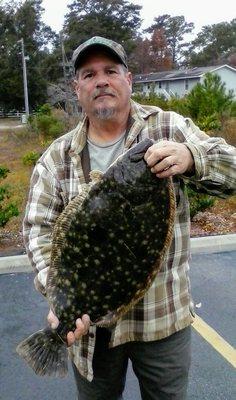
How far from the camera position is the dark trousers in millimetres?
2424

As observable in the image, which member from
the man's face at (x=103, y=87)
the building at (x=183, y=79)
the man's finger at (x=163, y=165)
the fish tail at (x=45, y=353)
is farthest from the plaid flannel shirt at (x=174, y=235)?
the building at (x=183, y=79)

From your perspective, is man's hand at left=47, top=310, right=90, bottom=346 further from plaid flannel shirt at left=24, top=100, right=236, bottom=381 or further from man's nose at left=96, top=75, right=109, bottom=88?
man's nose at left=96, top=75, right=109, bottom=88

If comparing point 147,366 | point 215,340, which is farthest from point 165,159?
point 215,340

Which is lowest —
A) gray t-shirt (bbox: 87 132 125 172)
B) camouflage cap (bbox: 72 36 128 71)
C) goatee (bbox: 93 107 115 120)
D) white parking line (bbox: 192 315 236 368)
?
white parking line (bbox: 192 315 236 368)

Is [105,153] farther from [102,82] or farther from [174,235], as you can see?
[174,235]

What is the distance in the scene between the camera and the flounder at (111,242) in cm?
196

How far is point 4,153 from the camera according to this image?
18953 mm

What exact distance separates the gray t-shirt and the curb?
3.80m

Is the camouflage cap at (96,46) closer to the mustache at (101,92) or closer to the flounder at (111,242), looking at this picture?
the mustache at (101,92)

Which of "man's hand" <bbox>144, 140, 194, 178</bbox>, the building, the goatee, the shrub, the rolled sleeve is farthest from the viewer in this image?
the building

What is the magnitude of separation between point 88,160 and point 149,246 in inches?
22.3

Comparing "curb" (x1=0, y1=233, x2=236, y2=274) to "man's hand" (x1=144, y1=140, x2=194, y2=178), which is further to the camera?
"curb" (x1=0, y1=233, x2=236, y2=274)

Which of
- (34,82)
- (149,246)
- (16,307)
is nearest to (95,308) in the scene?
(149,246)

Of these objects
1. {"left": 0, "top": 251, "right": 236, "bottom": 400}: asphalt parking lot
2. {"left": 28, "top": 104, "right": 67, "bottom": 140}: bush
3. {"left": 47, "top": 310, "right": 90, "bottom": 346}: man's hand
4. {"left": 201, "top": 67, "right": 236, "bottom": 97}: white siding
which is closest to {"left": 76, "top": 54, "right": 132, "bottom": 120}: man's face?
{"left": 47, "top": 310, "right": 90, "bottom": 346}: man's hand
